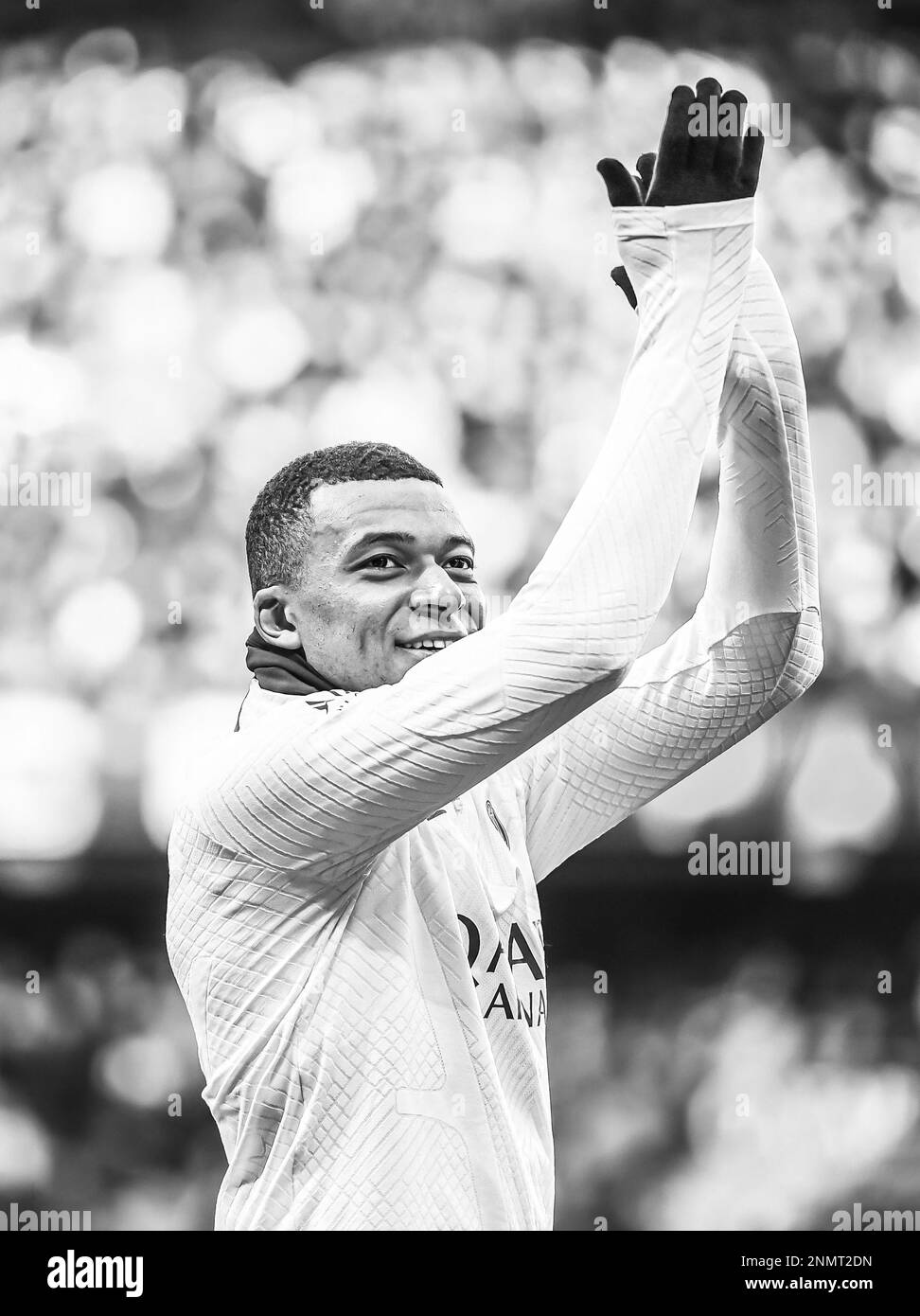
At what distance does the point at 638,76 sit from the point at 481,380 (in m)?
0.65

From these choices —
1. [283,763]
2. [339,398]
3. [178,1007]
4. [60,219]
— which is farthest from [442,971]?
[60,219]

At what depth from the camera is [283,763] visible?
1224 millimetres

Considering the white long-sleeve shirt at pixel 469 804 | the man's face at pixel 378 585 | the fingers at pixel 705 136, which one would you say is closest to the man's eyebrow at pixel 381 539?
the man's face at pixel 378 585

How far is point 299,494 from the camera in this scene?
142cm

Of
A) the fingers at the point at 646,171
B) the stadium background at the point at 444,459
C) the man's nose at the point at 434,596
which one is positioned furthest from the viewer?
the stadium background at the point at 444,459

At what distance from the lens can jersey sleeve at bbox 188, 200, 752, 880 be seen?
1121 millimetres

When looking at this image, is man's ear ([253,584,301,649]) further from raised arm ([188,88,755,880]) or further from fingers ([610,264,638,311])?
fingers ([610,264,638,311])

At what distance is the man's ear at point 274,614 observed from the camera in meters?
1.41

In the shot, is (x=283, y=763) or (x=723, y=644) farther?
(x=723, y=644)

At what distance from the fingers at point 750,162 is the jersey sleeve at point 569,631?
0.02m

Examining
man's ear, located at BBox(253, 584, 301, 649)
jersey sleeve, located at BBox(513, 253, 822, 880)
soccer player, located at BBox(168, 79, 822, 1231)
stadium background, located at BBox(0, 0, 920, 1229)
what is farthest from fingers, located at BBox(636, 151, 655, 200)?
stadium background, located at BBox(0, 0, 920, 1229)

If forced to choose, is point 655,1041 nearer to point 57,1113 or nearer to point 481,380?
point 57,1113

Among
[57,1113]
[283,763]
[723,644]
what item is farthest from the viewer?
[57,1113]

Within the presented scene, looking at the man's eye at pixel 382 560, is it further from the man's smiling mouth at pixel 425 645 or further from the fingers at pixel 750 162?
the fingers at pixel 750 162
